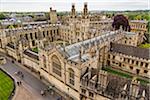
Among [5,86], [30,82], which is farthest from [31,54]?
[5,86]

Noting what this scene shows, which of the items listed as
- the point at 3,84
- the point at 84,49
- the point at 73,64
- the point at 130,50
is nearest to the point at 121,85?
the point at 73,64

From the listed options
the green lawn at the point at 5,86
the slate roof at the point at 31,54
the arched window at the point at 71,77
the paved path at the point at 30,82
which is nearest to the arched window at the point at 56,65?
the arched window at the point at 71,77

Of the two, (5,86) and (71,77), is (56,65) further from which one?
(5,86)

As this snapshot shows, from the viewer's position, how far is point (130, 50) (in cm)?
3778

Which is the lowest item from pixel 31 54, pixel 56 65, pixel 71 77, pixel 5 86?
pixel 5 86

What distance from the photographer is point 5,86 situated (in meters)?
31.8

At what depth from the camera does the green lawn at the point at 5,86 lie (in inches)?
1136

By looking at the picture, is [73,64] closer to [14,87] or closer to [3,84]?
[14,87]

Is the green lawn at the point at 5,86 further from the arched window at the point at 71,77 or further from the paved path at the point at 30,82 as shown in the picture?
the arched window at the point at 71,77

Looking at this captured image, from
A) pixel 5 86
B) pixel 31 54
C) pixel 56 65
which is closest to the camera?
pixel 56 65

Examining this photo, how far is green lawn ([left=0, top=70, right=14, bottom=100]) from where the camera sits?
28862 mm

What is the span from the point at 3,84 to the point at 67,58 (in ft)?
48.2

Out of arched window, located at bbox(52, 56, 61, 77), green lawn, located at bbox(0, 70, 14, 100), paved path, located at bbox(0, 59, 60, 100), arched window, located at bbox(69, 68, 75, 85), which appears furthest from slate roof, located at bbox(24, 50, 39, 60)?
arched window, located at bbox(69, 68, 75, 85)

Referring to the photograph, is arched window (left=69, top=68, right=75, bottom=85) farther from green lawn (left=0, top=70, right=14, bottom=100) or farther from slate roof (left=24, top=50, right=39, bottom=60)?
slate roof (left=24, top=50, right=39, bottom=60)
